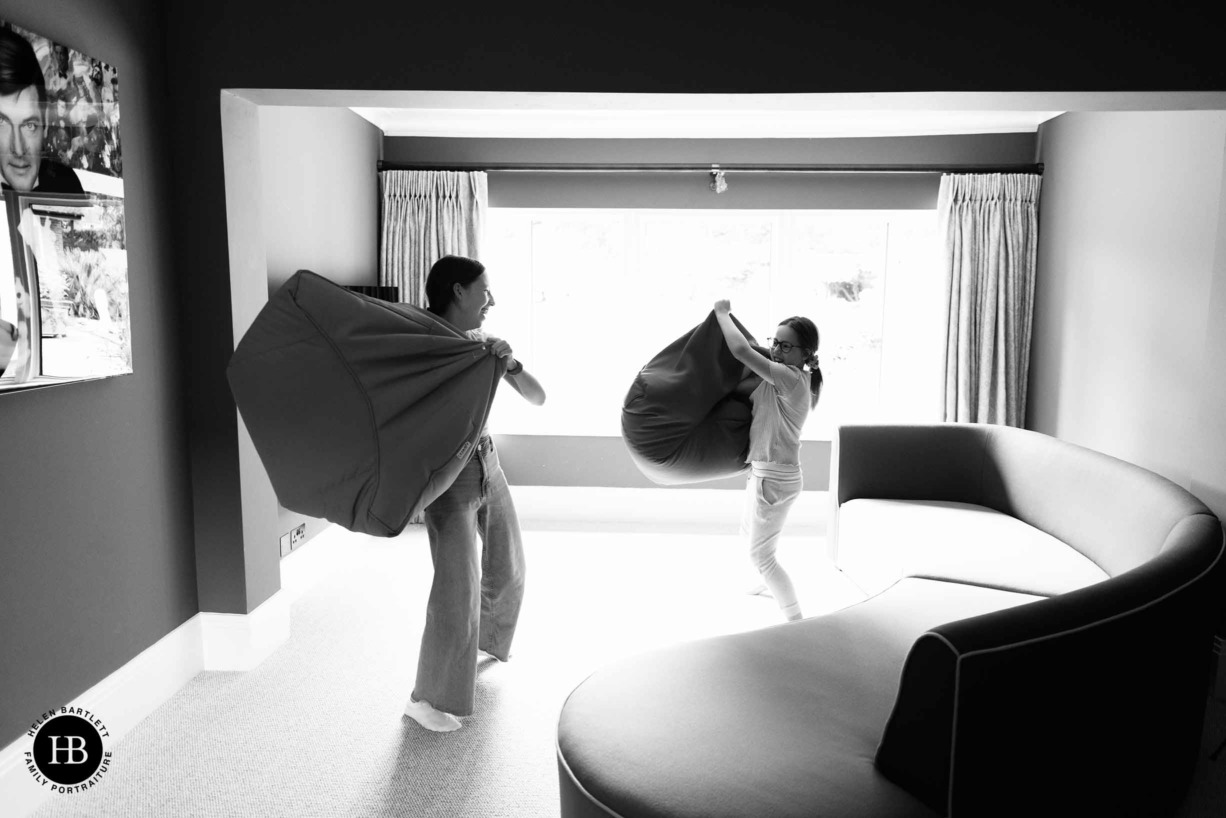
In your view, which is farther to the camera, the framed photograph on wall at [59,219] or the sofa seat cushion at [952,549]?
the sofa seat cushion at [952,549]

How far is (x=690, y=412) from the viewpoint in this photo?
2930 millimetres

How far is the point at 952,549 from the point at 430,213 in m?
3.52

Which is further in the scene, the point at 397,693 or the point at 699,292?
the point at 699,292

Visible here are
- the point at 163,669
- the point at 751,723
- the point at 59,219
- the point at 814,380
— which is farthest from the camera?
the point at 814,380

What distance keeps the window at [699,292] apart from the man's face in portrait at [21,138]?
3.16 meters

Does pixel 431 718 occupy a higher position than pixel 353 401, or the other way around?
pixel 353 401

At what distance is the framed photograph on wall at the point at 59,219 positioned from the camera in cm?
203

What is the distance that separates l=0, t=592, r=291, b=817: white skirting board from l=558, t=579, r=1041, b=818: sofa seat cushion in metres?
1.46

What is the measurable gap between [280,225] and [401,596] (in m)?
1.74

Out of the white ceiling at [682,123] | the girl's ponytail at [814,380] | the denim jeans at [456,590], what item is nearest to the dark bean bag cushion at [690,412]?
the girl's ponytail at [814,380]

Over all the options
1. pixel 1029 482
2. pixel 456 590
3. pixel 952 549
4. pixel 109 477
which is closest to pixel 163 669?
pixel 109 477

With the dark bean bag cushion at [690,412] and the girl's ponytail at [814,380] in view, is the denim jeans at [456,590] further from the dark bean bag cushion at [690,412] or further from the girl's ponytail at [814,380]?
the girl's ponytail at [814,380]

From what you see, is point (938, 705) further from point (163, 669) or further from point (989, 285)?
point (989, 285)

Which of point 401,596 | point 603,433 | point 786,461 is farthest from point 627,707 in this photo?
point 603,433
